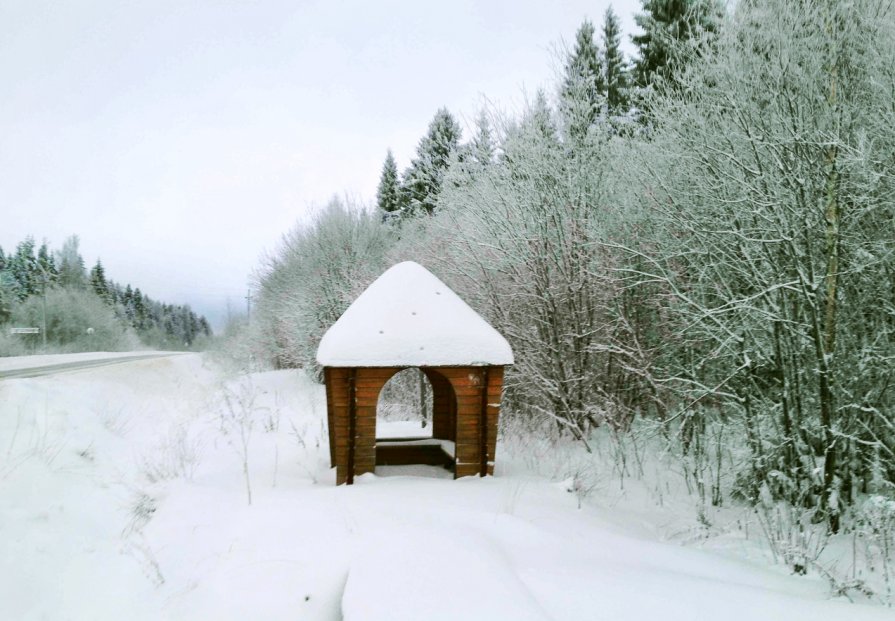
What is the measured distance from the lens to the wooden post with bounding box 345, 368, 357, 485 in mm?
4738

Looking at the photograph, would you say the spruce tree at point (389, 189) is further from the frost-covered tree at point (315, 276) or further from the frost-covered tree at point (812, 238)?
the frost-covered tree at point (812, 238)

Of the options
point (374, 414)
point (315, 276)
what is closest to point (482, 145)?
point (374, 414)

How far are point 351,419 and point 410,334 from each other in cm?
99

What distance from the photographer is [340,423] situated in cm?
480

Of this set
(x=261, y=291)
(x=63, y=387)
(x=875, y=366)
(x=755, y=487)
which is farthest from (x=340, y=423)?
(x=261, y=291)

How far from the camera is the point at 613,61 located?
18.9m

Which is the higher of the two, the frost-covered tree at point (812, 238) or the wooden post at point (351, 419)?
the frost-covered tree at point (812, 238)

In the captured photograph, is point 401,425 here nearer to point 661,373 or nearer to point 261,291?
point 661,373

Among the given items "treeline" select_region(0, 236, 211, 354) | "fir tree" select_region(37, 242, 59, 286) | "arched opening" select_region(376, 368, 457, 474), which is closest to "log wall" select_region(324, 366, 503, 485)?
Result: "arched opening" select_region(376, 368, 457, 474)

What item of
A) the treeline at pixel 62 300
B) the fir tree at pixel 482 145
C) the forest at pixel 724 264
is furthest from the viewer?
the treeline at pixel 62 300

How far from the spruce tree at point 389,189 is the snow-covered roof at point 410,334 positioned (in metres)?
21.3

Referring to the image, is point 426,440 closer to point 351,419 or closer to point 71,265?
point 351,419

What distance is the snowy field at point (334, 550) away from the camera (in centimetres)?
249

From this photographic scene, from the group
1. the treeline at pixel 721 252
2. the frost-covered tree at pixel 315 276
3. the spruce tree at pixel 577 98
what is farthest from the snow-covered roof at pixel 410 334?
the frost-covered tree at pixel 315 276
